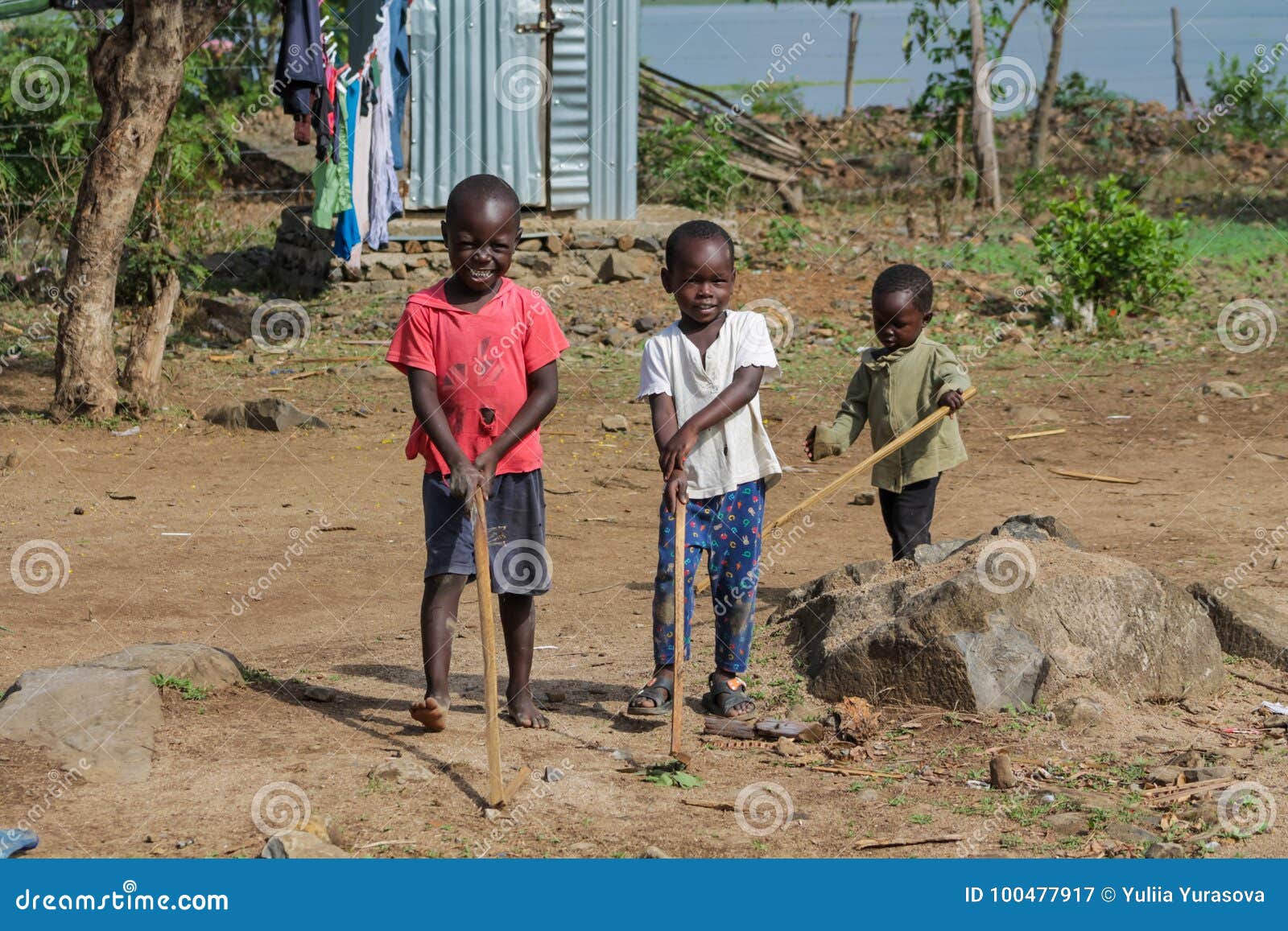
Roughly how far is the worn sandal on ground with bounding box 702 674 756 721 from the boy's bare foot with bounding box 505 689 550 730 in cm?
51

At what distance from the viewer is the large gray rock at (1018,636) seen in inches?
162

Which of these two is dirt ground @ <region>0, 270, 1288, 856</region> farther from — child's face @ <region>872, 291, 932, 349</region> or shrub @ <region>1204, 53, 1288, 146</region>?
shrub @ <region>1204, 53, 1288, 146</region>

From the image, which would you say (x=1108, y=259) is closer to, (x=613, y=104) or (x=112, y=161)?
(x=613, y=104)

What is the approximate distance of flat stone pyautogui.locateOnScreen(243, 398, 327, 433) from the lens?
8.68 metres

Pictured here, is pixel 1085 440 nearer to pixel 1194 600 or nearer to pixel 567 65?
pixel 1194 600

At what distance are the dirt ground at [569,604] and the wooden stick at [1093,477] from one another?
0.33 feet

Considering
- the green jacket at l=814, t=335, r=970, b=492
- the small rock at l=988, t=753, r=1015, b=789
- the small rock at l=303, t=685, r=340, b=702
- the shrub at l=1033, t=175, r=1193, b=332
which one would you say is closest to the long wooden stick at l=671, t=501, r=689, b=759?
the small rock at l=988, t=753, r=1015, b=789

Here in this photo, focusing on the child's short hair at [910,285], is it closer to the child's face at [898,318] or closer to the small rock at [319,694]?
the child's face at [898,318]

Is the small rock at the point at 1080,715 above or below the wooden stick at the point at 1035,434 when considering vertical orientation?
below

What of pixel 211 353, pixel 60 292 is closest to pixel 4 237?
pixel 211 353

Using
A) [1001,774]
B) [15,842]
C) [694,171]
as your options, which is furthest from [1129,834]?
[694,171]

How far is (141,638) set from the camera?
5.14 metres

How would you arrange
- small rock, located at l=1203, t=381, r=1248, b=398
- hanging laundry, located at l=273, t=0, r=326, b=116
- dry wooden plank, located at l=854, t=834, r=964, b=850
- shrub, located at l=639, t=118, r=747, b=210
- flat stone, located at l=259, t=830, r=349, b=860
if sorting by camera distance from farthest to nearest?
shrub, located at l=639, t=118, r=747, b=210 < small rock, located at l=1203, t=381, r=1248, b=398 < hanging laundry, located at l=273, t=0, r=326, b=116 < dry wooden plank, located at l=854, t=834, r=964, b=850 < flat stone, located at l=259, t=830, r=349, b=860

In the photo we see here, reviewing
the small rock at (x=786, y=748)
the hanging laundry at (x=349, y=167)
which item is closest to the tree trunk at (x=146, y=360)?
the hanging laundry at (x=349, y=167)
